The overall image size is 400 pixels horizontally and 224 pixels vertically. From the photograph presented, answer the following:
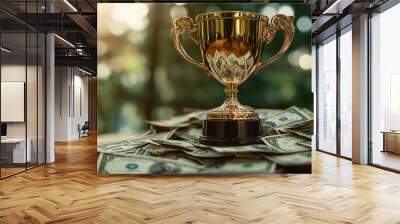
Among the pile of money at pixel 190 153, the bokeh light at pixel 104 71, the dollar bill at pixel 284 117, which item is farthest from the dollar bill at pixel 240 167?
the bokeh light at pixel 104 71

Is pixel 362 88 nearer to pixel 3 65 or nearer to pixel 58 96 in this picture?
pixel 3 65

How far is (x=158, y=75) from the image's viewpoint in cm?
558

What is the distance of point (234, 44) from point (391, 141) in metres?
6.66

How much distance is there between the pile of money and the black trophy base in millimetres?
4897

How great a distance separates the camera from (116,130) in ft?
17.9

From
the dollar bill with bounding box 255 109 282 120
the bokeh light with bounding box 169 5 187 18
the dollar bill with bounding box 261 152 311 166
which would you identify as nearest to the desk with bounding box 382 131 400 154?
the dollar bill with bounding box 261 152 311 166

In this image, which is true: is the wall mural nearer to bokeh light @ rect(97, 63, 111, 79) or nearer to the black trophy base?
bokeh light @ rect(97, 63, 111, 79)

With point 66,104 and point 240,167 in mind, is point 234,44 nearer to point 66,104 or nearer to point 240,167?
point 240,167

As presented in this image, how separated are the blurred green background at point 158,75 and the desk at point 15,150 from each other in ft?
5.12

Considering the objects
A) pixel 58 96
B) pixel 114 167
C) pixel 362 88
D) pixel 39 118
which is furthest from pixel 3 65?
pixel 58 96

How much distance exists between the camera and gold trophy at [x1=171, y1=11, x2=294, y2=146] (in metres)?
0.49

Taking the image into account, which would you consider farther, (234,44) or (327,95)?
(327,95)

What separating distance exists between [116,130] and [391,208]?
3472 millimetres

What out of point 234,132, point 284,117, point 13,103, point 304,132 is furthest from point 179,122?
point 234,132
